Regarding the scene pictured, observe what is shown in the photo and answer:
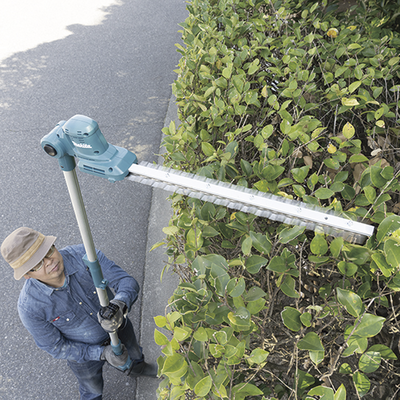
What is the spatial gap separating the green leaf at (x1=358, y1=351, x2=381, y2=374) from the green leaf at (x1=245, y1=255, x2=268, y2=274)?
0.42 metres

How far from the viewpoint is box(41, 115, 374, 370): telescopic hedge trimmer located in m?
1.04

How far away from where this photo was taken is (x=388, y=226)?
109 cm

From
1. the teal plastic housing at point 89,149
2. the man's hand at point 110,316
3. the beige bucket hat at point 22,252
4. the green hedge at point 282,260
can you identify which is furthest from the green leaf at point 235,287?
the beige bucket hat at point 22,252

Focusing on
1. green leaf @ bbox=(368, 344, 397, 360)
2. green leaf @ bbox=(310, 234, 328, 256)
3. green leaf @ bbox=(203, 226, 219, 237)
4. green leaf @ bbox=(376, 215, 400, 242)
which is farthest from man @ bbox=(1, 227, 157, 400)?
green leaf @ bbox=(376, 215, 400, 242)

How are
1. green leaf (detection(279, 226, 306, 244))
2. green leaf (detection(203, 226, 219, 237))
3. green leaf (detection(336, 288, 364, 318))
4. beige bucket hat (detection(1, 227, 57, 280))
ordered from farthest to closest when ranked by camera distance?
beige bucket hat (detection(1, 227, 57, 280)), green leaf (detection(203, 226, 219, 237)), green leaf (detection(279, 226, 306, 244)), green leaf (detection(336, 288, 364, 318))

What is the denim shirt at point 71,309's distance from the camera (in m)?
2.07

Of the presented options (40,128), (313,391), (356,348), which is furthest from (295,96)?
(40,128)

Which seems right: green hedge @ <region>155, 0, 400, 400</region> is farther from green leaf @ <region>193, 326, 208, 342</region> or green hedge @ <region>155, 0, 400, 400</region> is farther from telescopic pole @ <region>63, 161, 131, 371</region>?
telescopic pole @ <region>63, 161, 131, 371</region>

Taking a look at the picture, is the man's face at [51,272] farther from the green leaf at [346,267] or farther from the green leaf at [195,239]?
the green leaf at [346,267]

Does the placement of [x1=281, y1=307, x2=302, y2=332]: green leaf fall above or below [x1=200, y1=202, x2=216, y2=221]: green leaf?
below

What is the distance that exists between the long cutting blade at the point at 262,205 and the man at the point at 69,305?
3.84 ft

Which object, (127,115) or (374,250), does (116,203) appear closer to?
(127,115)

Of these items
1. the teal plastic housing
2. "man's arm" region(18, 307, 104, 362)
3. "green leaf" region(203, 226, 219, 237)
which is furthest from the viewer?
"man's arm" region(18, 307, 104, 362)

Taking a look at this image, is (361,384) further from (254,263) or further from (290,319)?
(254,263)
